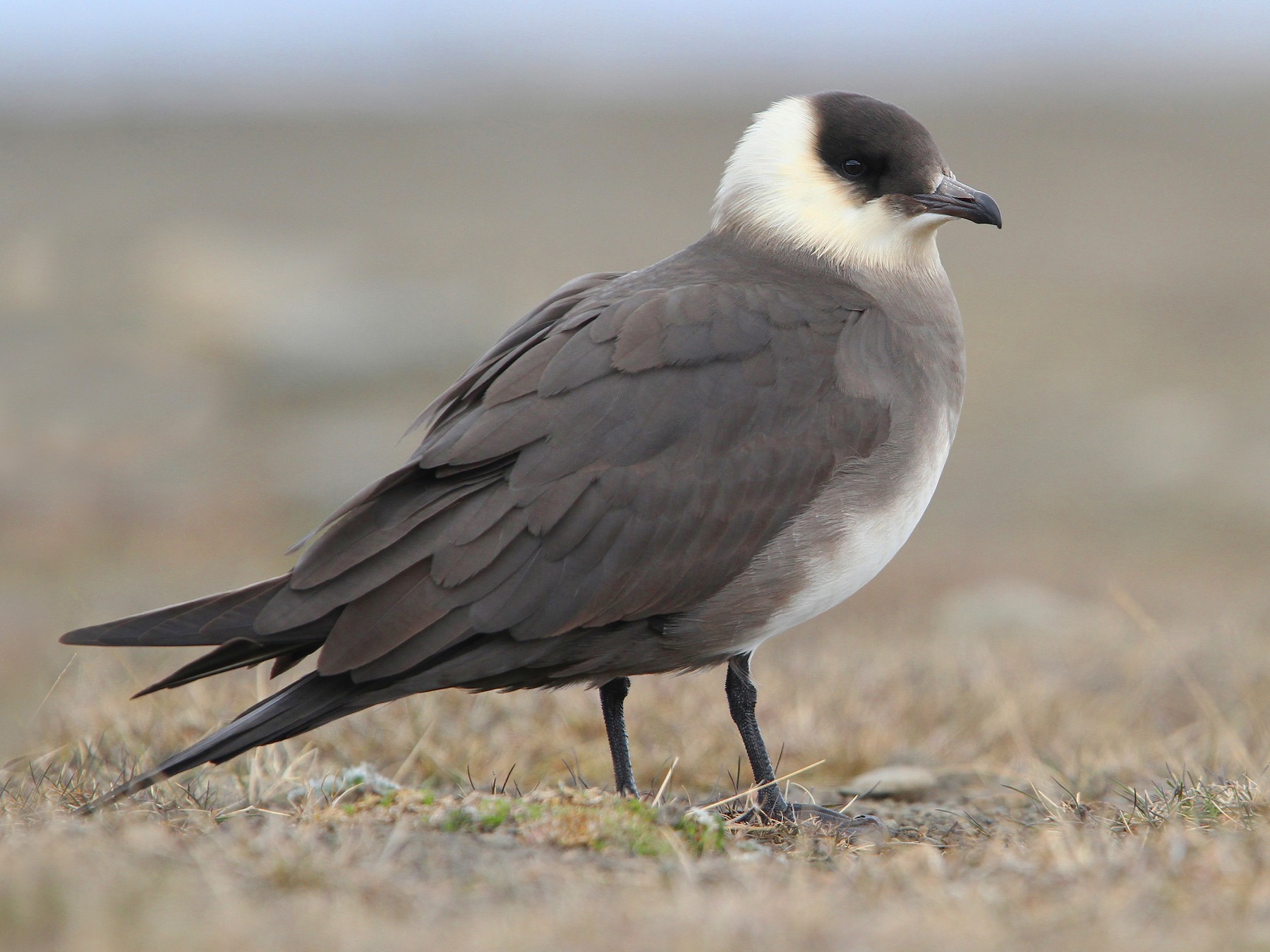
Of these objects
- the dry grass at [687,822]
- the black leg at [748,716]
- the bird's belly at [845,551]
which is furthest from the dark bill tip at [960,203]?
the black leg at [748,716]

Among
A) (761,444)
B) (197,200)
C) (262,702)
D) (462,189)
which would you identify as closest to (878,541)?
(761,444)

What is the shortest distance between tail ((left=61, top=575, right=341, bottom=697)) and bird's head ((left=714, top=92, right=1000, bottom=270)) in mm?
1874

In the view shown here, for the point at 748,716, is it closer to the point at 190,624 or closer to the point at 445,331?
the point at 190,624

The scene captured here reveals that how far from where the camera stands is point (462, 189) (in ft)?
91.7

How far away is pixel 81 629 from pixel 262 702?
0.48 meters

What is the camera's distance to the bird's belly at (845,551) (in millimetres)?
3811

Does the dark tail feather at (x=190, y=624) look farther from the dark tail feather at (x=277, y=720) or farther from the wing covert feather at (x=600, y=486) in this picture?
the dark tail feather at (x=277, y=720)

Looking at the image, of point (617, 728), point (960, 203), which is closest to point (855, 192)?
point (960, 203)

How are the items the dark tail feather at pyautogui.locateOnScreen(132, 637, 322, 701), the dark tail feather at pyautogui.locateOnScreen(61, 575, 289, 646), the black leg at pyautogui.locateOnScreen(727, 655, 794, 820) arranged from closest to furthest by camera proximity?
the dark tail feather at pyautogui.locateOnScreen(61, 575, 289, 646), the dark tail feather at pyautogui.locateOnScreen(132, 637, 322, 701), the black leg at pyautogui.locateOnScreen(727, 655, 794, 820)

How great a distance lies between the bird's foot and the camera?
3.67 metres

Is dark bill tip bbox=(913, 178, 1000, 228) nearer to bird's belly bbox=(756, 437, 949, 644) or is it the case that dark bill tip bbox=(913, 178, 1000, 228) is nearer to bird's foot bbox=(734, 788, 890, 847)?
bird's belly bbox=(756, 437, 949, 644)

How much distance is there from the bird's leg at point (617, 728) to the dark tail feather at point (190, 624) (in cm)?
104

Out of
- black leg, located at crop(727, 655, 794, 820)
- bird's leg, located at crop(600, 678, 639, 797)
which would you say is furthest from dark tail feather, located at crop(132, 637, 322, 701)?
black leg, located at crop(727, 655, 794, 820)

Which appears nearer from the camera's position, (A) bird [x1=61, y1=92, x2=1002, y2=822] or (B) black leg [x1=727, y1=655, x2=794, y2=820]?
(A) bird [x1=61, y1=92, x2=1002, y2=822]
